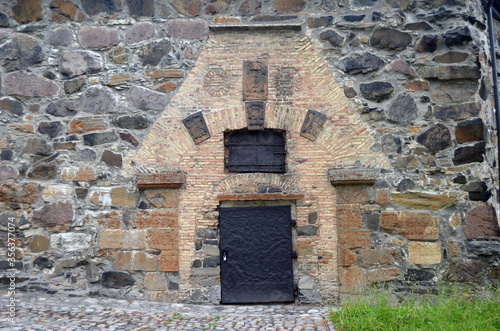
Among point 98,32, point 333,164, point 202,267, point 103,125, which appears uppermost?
point 98,32

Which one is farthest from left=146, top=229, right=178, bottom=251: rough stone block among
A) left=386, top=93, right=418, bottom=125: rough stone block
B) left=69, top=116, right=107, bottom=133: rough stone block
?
left=386, top=93, right=418, bottom=125: rough stone block

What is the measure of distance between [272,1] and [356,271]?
3786mm

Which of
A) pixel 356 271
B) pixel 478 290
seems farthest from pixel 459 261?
pixel 356 271

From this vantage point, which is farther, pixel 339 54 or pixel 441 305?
pixel 339 54

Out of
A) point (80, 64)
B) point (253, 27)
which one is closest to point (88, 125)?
point (80, 64)

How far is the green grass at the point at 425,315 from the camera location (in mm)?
4242

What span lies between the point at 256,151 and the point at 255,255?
1.39 m

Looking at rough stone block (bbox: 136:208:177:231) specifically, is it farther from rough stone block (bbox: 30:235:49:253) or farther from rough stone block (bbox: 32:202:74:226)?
rough stone block (bbox: 30:235:49:253)

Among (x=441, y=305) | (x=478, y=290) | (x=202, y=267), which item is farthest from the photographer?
(x=202, y=267)

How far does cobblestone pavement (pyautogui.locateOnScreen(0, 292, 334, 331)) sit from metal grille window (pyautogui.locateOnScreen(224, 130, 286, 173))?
1824 mm

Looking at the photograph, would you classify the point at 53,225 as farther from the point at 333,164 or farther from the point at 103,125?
the point at 333,164

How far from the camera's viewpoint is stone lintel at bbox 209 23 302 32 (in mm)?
5888

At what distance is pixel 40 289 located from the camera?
5703 mm

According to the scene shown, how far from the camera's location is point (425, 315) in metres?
4.55
